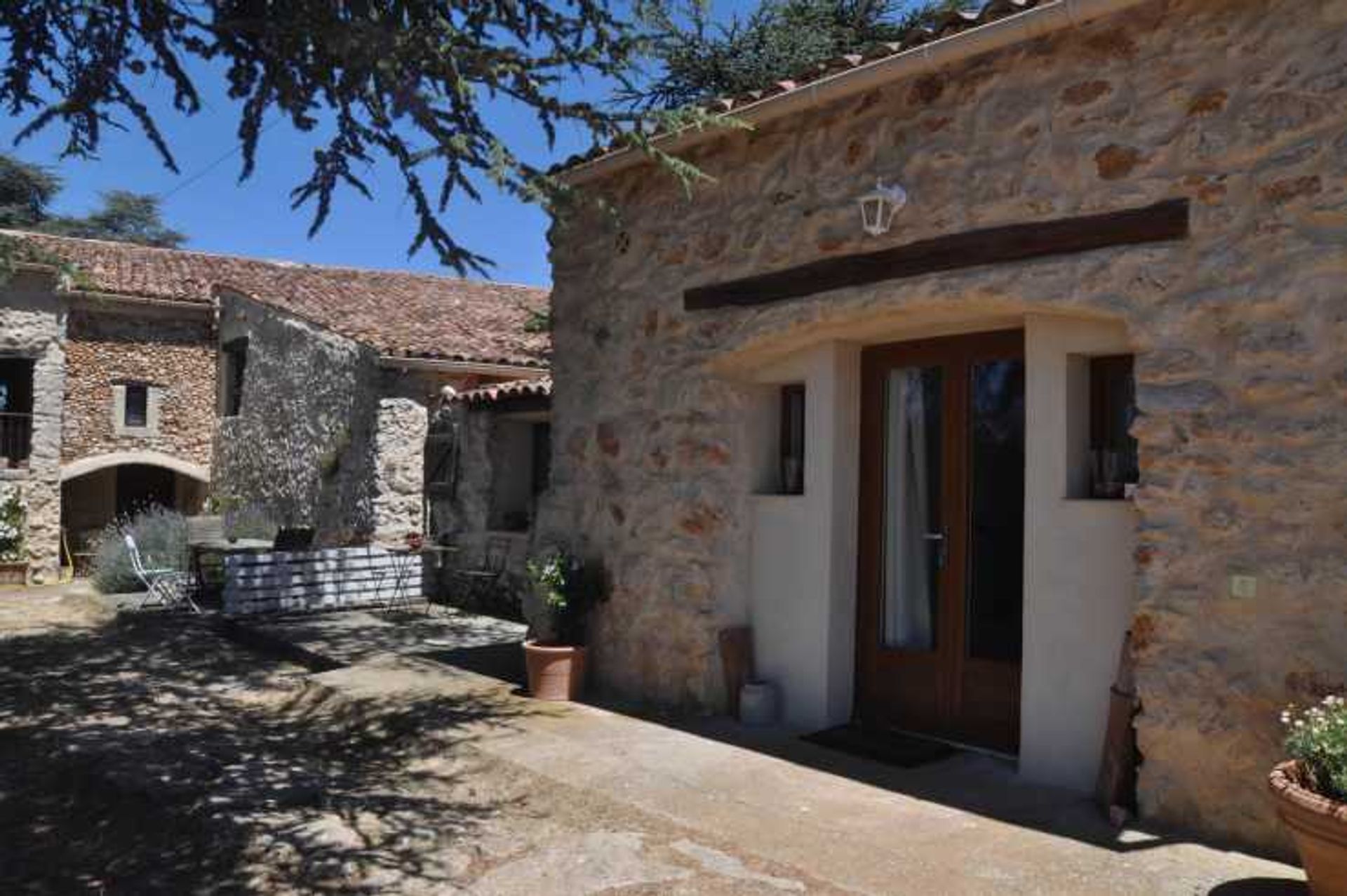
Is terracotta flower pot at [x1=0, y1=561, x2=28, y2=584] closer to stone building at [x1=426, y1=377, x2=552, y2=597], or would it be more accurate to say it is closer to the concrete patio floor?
stone building at [x1=426, y1=377, x2=552, y2=597]

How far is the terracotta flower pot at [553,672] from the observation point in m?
7.07

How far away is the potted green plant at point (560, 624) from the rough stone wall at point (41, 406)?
1295cm

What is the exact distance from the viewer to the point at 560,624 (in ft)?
23.7

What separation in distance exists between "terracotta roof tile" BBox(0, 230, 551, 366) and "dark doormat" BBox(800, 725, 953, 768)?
27.3 feet

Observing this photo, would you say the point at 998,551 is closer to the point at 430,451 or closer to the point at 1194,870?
the point at 1194,870

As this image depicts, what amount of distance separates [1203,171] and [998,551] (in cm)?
218

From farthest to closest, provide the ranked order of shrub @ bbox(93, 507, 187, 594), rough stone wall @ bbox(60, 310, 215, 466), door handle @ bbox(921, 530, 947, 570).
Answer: rough stone wall @ bbox(60, 310, 215, 466), shrub @ bbox(93, 507, 187, 594), door handle @ bbox(921, 530, 947, 570)

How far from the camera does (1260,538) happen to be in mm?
4195

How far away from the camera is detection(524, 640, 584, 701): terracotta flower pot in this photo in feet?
23.2

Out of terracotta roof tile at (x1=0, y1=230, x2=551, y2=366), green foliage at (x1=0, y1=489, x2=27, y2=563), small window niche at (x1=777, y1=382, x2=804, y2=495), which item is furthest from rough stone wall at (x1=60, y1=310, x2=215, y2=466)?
small window niche at (x1=777, y1=382, x2=804, y2=495)

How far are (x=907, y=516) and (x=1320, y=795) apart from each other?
282 centimetres

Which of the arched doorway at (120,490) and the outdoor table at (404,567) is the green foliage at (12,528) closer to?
the arched doorway at (120,490)

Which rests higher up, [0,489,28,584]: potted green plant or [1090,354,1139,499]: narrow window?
[1090,354,1139,499]: narrow window

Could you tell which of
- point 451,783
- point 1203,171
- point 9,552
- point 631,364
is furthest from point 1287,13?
point 9,552
